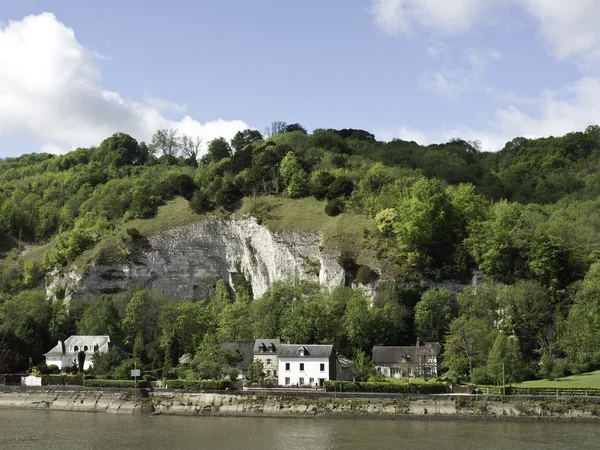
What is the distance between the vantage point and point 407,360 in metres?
65.3

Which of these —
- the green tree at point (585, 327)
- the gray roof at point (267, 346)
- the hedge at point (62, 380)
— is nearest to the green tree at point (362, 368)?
the gray roof at point (267, 346)

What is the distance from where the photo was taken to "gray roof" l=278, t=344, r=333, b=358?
61531 millimetres

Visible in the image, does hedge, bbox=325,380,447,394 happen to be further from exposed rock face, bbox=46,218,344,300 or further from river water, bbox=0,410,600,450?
exposed rock face, bbox=46,218,344,300

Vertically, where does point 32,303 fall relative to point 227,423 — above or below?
above

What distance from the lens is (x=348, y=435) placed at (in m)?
44.1

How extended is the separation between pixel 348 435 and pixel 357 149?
78.5m

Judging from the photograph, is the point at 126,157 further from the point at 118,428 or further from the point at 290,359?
the point at 118,428

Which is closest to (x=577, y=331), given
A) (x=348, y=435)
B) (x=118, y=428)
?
(x=348, y=435)

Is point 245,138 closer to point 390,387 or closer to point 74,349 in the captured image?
point 74,349

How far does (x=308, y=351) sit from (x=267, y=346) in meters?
5.87

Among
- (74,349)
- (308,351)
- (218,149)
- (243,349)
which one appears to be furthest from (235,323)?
(218,149)

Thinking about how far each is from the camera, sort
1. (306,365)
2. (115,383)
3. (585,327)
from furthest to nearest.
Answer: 1. (306,365)
2. (585,327)
3. (115,383)

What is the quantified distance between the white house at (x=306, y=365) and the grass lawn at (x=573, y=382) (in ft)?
49.1

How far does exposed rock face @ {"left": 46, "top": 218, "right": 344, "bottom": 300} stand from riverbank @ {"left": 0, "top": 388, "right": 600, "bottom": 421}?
30404 mm
